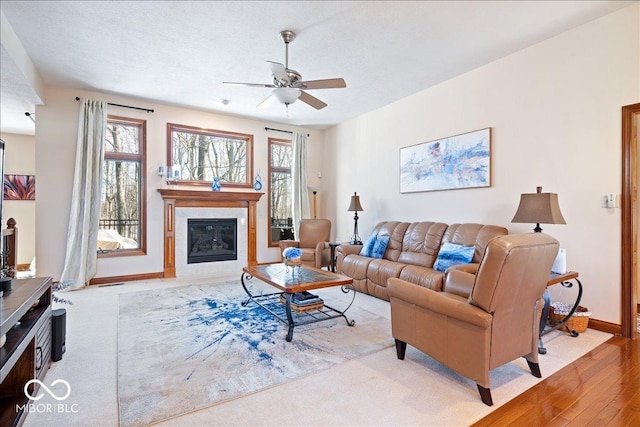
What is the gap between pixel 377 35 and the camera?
333 cm

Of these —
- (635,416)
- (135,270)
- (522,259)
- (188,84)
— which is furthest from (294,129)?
(635,416)

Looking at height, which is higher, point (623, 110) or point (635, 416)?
point (623, 110)

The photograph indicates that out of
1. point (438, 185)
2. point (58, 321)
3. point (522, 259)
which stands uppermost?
point (438, 185)

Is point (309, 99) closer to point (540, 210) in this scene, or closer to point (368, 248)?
point (368, 248)

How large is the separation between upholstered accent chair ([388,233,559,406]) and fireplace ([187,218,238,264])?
4515 millimetres

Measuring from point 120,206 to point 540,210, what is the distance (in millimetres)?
5810

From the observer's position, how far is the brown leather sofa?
362cm

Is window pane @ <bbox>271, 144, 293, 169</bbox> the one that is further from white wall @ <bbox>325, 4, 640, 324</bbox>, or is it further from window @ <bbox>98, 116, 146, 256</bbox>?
white wall @ <bbox>325, 4, 640, 324</bbox>

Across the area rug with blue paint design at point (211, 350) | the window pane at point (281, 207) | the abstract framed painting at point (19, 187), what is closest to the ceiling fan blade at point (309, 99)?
the area rug with blue paint design at point (211, 350)

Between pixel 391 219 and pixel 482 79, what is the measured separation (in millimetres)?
2391

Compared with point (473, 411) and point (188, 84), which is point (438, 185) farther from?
point (188, 84)

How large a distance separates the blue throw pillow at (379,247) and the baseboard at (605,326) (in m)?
2.31

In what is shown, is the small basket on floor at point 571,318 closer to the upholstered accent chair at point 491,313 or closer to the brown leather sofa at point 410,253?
the brown leather sofa at point 410,253

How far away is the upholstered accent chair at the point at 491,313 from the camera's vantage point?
1812mm
